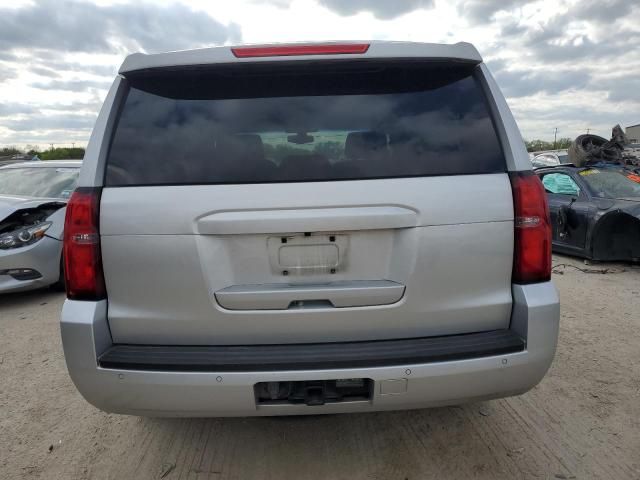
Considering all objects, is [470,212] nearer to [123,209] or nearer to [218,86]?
[218,86]

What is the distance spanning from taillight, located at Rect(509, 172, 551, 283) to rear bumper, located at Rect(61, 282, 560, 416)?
78 mm

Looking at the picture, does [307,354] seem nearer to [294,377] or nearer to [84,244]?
[294,377]

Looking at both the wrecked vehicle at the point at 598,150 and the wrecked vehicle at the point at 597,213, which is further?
the wrecked vehicle at the point at 598,150

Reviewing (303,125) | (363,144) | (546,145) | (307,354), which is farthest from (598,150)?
(546,145)

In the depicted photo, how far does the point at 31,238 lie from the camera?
18.6 feet

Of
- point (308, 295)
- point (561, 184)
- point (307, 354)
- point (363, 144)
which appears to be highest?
point (363, 144)

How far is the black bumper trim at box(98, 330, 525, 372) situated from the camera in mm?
1956

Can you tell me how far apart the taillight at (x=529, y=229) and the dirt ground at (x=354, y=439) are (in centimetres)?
112

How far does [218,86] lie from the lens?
2.14m

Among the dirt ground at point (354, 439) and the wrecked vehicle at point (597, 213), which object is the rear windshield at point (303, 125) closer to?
the dirt ground at point (354, 439)

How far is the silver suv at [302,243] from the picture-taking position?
197cm

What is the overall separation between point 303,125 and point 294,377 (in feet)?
3.67

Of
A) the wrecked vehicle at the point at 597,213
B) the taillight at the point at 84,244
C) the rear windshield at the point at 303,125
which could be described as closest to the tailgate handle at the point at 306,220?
the rear windshield at the point at 303,125

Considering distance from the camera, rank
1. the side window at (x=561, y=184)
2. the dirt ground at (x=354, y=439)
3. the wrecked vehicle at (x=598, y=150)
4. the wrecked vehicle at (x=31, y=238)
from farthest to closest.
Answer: the wrecked vehicle at (x=598, y=150)
the side window at (x=561, y=184)
the wrecked vehicle at (x=31, y=238)
the dirt ground at (x=354, y=439)
